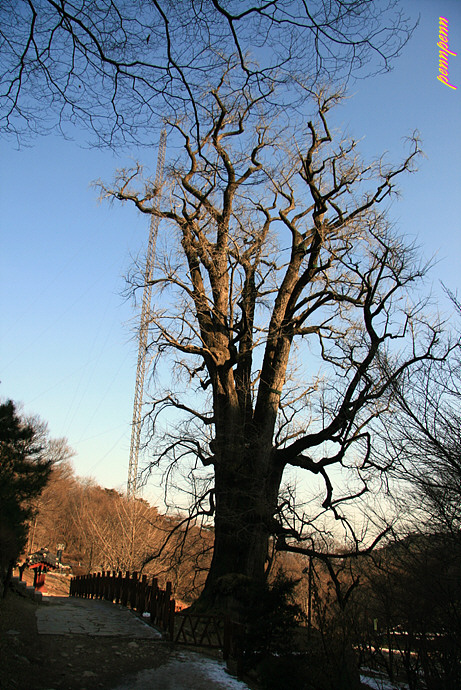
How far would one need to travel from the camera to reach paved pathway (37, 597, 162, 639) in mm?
8383

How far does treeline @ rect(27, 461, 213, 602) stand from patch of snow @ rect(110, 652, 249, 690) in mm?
2925

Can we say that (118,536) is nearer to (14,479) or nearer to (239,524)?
(14,479)

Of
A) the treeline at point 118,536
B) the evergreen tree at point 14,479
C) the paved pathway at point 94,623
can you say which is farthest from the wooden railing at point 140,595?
the evergreen tree at point 14,479

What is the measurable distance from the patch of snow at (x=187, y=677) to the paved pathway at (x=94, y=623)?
1.69m

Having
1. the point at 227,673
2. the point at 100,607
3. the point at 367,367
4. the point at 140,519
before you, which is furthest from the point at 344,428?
the point at 140,519

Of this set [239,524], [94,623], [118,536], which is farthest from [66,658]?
[118,536]

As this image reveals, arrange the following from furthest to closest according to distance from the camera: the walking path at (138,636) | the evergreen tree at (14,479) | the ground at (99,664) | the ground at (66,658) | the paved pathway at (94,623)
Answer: the evergreen tree at (14,479)
the paved pathway at (94,623)
the walking path at (138,636)
the ground at (99,664)
the ground at (66,658)

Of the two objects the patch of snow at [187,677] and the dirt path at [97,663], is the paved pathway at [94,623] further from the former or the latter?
the patch of snow at [187,677]

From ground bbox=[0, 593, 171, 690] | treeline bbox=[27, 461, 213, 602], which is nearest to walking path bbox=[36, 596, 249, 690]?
ground bbox=[0, 593, 171, 690]

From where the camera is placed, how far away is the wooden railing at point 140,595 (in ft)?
28.8

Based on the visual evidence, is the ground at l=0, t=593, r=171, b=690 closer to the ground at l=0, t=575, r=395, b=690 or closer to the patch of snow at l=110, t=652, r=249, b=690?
the ground at l=0, t=575, r=395, b=690

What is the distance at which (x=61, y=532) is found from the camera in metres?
60.5

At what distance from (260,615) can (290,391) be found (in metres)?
5.50

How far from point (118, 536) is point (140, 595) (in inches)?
912
